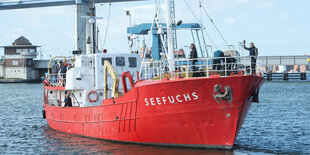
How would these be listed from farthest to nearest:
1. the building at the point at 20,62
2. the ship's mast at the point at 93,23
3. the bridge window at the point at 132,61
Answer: the building at the point at 20,62, the ship's mast at the point at 93,23, the bridge window at the point at 132,61

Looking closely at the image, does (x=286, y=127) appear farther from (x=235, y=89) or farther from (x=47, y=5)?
(x=47, y=5)

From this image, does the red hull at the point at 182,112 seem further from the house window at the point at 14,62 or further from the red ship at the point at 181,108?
the house window at the point at 14,62

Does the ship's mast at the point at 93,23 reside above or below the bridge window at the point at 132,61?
above

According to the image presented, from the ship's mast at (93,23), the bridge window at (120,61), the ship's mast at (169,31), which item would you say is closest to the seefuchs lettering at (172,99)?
the ship's mast at (169,31)

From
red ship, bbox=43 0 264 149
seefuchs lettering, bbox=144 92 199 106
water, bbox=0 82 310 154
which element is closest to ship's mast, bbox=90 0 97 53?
red ship, bbox=43 0 264 149

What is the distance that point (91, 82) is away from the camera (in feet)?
67.7

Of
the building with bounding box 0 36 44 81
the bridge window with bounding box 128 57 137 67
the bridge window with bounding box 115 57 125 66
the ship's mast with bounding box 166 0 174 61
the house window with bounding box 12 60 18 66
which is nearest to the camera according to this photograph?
the ship's mast with bounding box 166 0 174 61

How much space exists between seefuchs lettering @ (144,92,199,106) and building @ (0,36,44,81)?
87.3m

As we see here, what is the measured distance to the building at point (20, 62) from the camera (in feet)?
325

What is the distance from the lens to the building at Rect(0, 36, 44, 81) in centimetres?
9906

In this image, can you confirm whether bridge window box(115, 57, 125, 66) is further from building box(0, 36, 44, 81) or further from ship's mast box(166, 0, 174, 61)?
building box(0, 36, 44, 81)

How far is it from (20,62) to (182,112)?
89266mm

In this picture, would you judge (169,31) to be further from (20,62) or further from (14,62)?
(14,62)

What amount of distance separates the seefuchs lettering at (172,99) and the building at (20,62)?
87346mm
